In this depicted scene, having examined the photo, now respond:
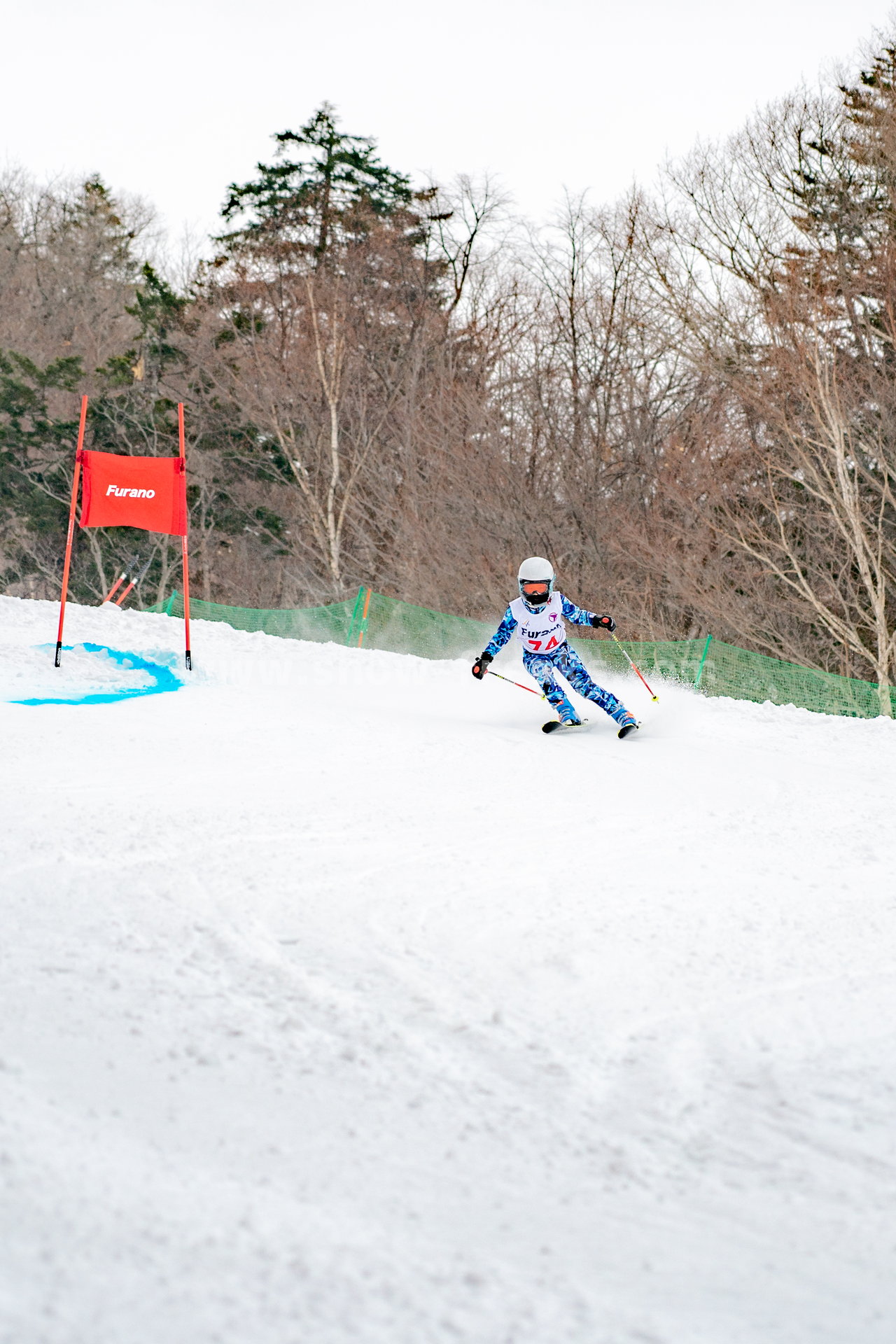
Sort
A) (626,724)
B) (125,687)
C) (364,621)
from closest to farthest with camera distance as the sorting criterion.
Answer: (626,724) → (125,687) → (364,621)

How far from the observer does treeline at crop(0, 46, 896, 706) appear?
683 inches

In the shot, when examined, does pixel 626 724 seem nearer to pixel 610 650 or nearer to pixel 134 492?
pixel 134 492

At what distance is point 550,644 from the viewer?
30.0ft

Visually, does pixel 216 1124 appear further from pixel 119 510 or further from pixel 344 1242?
pixel 119 510

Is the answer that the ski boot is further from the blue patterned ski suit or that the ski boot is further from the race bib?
the race bib

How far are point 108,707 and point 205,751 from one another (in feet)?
5.79

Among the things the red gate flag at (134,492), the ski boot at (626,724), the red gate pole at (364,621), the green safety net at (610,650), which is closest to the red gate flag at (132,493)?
the red gate flag at (134,492)

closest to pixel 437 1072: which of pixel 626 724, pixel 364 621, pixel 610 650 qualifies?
pixel 626 724

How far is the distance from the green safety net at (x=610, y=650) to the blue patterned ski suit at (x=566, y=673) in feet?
6.69

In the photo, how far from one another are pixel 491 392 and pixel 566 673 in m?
15.7

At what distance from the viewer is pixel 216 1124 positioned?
2.21 meters

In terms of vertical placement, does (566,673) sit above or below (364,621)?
below

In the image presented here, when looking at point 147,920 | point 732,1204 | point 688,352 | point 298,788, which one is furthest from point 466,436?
point 732,1204

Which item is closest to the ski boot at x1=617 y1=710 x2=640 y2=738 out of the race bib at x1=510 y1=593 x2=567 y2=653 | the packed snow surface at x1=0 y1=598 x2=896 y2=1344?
the race bib at x1=510 y1=593 x2=567 y2=653
